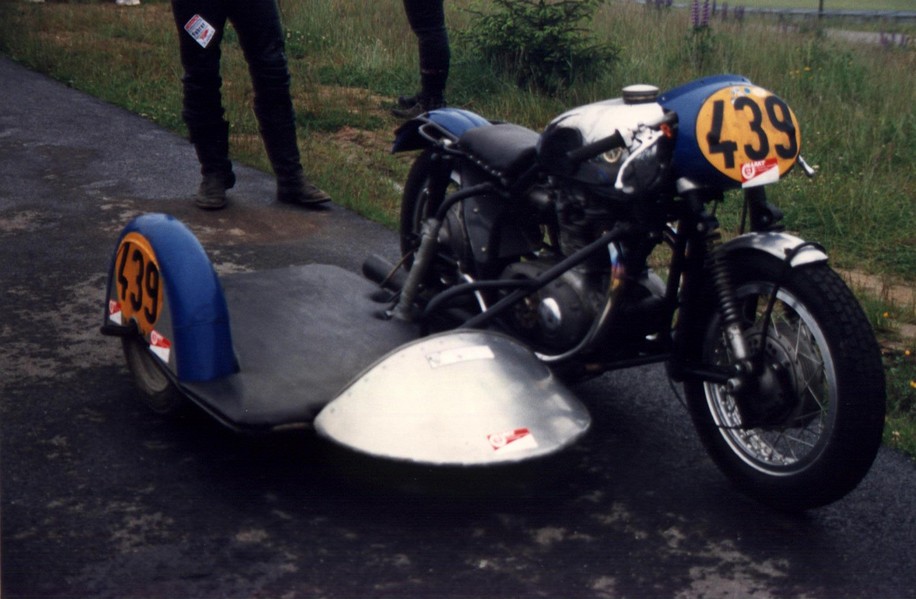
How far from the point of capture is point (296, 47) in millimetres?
10273

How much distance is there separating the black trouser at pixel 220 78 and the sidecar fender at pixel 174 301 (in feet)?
6.96

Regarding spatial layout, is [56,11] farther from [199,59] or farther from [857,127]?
[857,127]

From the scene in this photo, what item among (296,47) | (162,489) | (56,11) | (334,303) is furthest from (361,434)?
(56,11)

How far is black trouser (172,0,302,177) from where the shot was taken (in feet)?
17.9

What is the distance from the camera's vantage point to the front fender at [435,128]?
4004 mm

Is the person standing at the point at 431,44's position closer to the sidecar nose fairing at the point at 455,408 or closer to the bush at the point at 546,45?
the bush at the point at 546,45

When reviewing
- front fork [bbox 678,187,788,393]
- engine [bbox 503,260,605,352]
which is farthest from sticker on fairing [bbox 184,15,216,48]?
front fork [bbox 678,187,788,393]

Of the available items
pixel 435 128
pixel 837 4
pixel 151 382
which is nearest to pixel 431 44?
pixel 435 128

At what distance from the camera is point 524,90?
830 cm

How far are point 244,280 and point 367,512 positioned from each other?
1.14 meters

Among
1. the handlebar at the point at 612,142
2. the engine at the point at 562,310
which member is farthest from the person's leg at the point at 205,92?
the handlebar at the point at 612,142

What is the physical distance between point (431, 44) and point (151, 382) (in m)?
4.26

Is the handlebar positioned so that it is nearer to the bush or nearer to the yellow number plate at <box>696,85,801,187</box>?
the yellow number plate at <box>696,85,801,187</box>

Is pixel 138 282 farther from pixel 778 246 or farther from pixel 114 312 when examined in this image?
pixel 778 246
